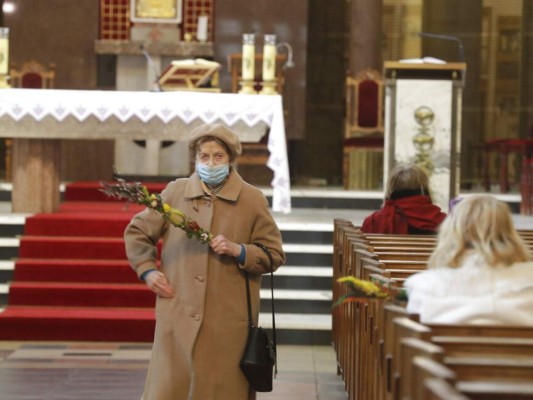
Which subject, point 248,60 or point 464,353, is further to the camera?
point 248,60

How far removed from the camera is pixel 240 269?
14.4 feet

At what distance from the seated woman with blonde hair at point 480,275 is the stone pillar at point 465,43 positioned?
1181cm

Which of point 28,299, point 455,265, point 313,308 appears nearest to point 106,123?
point 28,299

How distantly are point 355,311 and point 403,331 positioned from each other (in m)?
2.44

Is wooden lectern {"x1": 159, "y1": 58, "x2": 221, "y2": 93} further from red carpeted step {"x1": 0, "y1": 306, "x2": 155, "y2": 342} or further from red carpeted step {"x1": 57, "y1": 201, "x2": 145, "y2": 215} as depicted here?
red carpeted step {"x1": 0, "y1": 306, "x2": 155, "y2": 342}

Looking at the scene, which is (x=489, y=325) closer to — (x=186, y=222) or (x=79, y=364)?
(x=186, y=222)

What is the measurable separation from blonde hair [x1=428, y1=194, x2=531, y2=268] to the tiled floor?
2.80 meters

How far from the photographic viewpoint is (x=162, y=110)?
9.01 m

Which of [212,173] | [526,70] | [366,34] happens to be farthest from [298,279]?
[526,70]

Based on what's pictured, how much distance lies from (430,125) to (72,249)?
300 centimetres

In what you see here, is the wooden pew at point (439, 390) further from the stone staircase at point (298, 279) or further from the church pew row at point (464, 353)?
the stone staircase at point (298, 279)

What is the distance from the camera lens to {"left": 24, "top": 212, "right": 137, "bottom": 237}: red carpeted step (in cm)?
896

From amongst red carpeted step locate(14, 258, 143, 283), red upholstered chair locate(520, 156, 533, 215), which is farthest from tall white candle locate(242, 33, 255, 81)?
red upholstered chair locate(520, 156, 533, 215)

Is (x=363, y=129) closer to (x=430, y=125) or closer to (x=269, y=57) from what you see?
(x=269, y=57)
